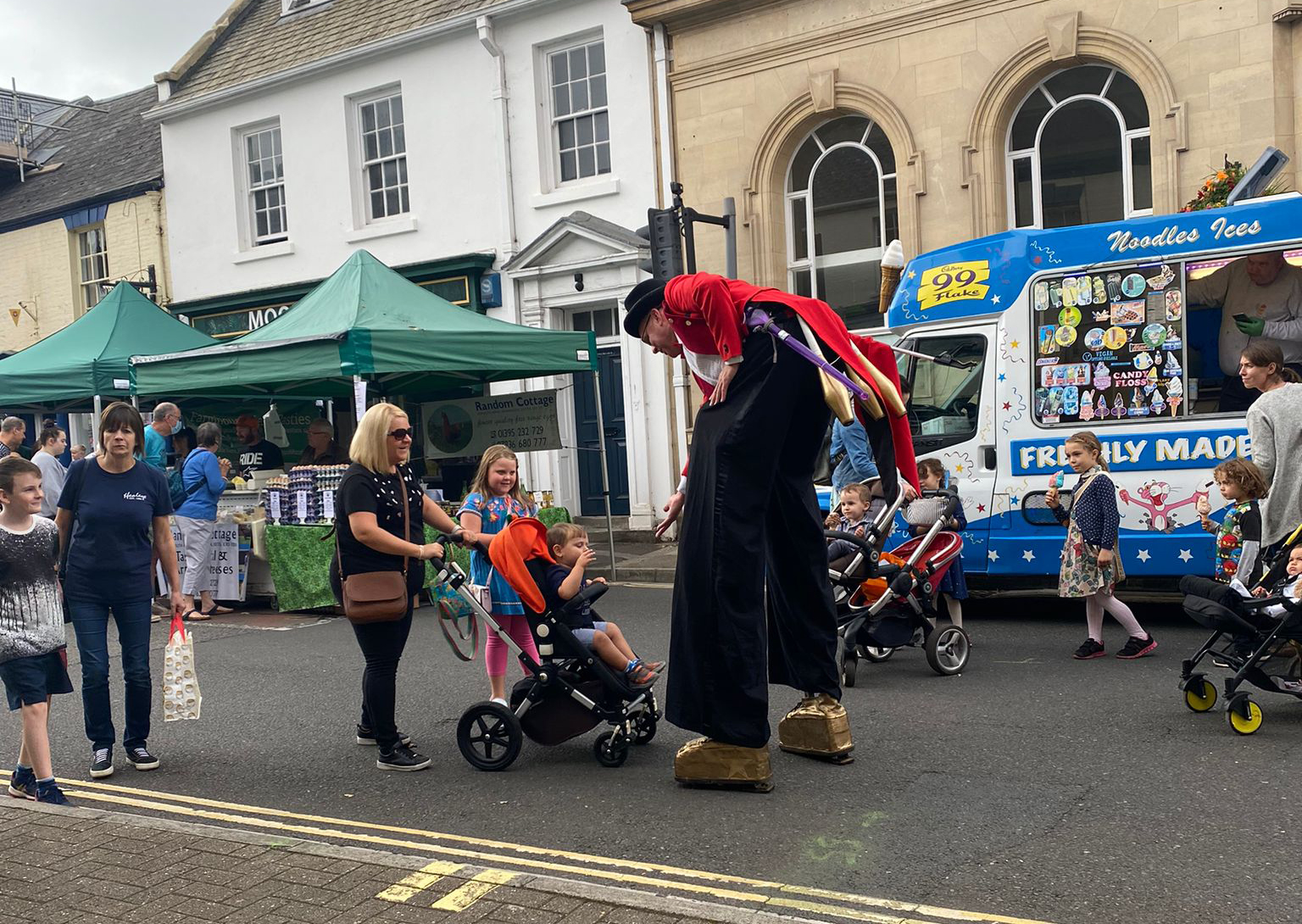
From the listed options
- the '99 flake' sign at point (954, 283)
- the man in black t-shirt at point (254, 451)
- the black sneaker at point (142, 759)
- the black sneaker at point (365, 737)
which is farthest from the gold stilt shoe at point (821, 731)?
the man in black t-shirt at point (254, 451)

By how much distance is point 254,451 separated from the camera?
16.1 m

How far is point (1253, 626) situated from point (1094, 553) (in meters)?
1.96

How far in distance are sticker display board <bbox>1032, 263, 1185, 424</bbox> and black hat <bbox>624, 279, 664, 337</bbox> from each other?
15.5ft

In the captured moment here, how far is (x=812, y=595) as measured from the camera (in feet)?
18.2

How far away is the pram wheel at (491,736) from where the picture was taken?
233 inches

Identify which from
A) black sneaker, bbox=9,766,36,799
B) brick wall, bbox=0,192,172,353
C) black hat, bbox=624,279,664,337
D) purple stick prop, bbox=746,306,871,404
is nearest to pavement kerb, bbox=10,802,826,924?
black sneaker, bbox=9,766,36,799

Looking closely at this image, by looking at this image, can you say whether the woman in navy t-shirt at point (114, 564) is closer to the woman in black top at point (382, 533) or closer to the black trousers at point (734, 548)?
the woman in black top at point (382, 533)

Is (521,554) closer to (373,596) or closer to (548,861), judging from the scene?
(373,596)

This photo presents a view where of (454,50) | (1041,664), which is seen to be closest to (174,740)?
(1041,664)

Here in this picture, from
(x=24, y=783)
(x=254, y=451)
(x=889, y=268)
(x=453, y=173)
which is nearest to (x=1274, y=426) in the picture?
(x=889, y=268)

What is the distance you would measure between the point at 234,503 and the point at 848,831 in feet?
31.6

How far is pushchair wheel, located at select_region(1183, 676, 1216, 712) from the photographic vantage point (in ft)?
20.6

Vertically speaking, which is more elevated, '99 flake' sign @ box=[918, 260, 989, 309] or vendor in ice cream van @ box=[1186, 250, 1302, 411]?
'99 flake' sign @ box=[918, 260, 989, 309]

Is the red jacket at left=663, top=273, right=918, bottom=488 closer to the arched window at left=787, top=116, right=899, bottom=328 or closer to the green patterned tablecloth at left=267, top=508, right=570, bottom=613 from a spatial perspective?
the green patterned tablecloth at left=267, top=508, right=570, bottom=613
